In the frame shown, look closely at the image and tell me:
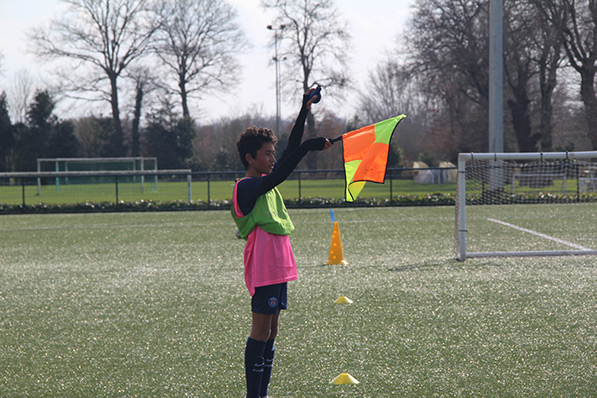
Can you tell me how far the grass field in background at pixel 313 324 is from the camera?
3926 millimetres

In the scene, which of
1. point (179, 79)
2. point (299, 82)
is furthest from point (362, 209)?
point (179, 79)

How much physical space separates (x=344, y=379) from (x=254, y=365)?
0.80 metres

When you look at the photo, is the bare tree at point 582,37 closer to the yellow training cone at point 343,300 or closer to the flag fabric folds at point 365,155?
the yellow training cone at point 343,300

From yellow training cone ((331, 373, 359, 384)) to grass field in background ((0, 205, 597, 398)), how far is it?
0.05 m

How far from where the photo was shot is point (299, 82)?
44500 millimetres

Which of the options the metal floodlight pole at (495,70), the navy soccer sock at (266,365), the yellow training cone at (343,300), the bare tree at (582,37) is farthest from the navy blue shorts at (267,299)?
the bare tree at (582,37)

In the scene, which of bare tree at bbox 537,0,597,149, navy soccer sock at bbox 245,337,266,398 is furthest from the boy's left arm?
bare tree at bbox 537,0,597,149

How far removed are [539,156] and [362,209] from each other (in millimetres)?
9764

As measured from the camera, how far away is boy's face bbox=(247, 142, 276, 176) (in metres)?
3.34

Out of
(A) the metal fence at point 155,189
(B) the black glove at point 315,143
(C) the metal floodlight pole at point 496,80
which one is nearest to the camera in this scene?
(B) the black glove at point 315,143

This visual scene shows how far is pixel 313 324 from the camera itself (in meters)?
5.34

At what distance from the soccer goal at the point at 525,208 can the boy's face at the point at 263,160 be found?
19.3 feet

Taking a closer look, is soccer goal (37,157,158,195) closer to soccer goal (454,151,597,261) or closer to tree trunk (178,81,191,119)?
tree trunk (178,81,191,119)

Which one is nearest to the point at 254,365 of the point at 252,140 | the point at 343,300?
the point at 252,140
